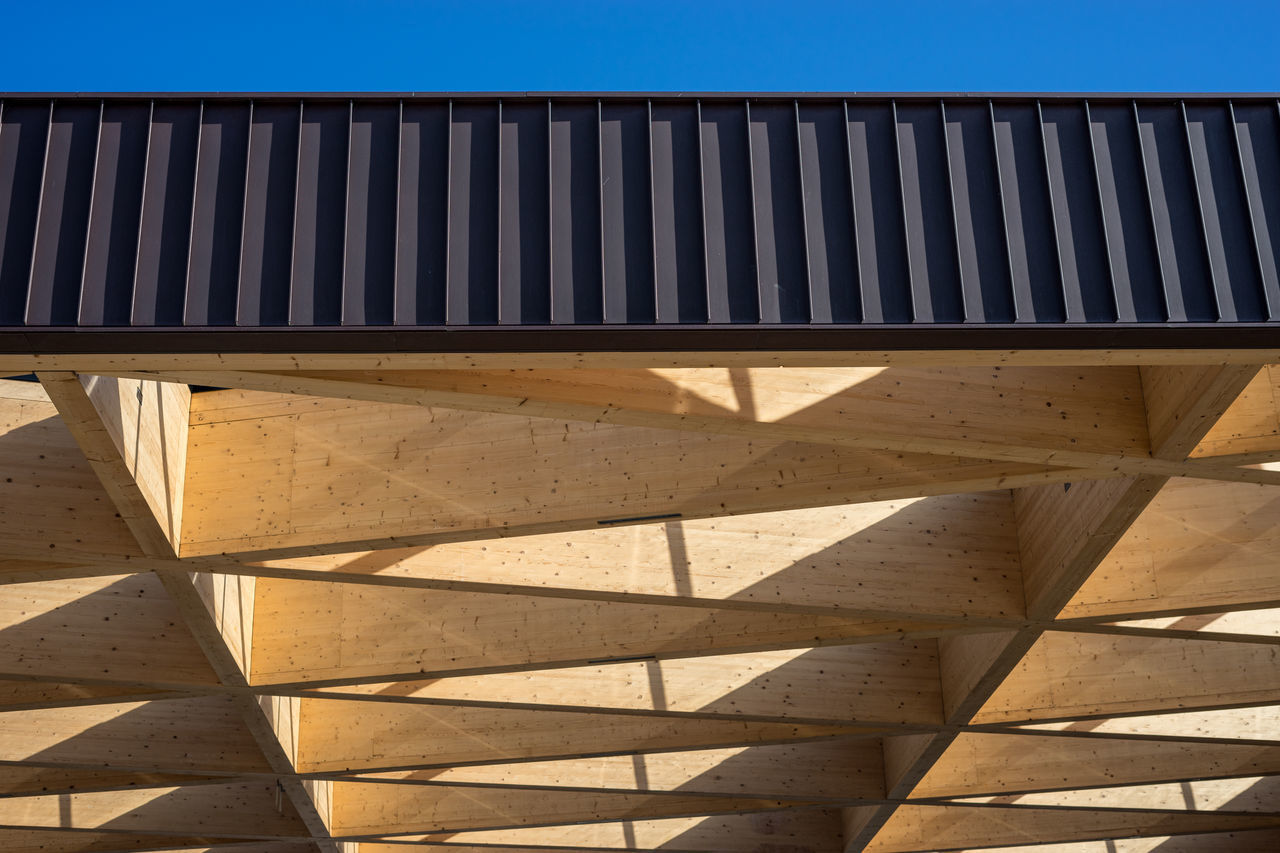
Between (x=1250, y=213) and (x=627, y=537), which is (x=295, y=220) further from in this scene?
(x=1250, y=213)

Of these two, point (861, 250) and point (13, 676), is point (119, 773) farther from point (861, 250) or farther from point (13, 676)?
point (861, 250)

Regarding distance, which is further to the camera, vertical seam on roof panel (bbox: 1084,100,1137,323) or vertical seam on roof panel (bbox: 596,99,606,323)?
vertical seam on roof panel (bbox: 1084,100,1137,323)

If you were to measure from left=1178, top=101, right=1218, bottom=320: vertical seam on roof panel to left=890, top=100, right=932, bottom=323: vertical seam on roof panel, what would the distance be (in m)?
2.50

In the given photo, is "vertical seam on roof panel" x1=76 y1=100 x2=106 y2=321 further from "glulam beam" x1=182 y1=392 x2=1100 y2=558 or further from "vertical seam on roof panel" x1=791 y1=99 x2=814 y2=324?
"vertical seam on roof panel" x1=791 y1=99 x2=814 y2=324

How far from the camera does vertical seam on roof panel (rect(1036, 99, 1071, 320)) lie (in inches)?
444

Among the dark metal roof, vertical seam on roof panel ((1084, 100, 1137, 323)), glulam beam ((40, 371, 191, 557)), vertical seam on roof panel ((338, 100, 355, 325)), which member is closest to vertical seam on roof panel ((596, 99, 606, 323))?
the dark metal roof

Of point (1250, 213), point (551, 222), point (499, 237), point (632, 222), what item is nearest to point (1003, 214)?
point (1250, 213)

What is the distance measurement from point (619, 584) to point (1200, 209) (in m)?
8.38

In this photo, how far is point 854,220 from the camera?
1147 cm

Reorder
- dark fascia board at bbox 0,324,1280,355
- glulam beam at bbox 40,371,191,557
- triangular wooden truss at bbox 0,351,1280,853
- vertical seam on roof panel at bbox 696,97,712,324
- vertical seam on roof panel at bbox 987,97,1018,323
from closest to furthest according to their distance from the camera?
1. dark fascia board at bbox 0,324,1280,355
2. vertical seam on roof panel at bbox 696,97,712,324
3. vertical seam on roof panel at bbox 987,97,1018,323
4. glulam beam at bbox 40,371,191,557
5. triangular wooden truss at bbox 0,351,1280,853

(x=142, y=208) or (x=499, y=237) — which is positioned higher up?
(x=142, y=208)

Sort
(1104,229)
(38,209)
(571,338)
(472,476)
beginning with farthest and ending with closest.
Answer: (472,476) → (1104,229) → (38,209) → (571,338)

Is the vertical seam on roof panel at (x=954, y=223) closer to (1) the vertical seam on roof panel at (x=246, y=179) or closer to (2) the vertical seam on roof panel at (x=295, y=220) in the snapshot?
(2) the vertical seam on roof panel at (x=295, y=220)

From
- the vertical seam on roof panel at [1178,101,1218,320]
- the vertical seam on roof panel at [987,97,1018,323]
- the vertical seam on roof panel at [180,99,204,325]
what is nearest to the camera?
the vertical seam on roof panel at [180,99,204,325]
